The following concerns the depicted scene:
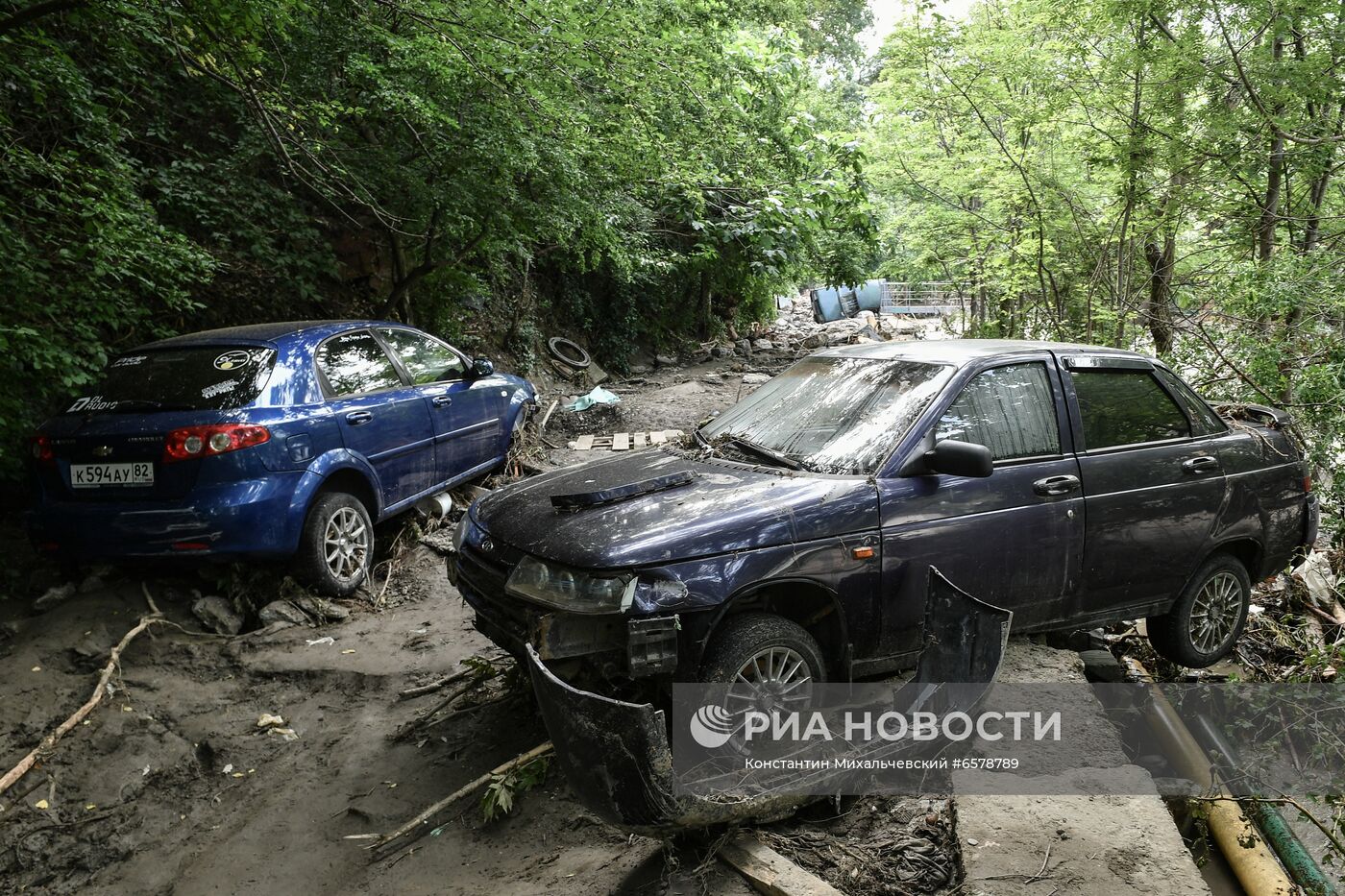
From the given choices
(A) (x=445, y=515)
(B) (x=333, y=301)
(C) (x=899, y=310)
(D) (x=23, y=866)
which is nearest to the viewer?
(D) (x=23, y=866)

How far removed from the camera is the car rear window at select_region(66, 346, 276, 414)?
186 inches

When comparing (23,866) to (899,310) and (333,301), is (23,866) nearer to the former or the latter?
(333,301)

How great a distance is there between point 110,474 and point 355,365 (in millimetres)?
1599

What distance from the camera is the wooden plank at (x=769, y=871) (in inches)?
98.5

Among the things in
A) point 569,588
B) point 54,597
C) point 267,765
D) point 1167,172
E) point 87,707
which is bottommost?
point 267,765

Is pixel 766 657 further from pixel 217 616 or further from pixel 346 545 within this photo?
pixel 217 616

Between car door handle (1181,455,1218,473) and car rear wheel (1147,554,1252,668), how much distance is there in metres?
0.56

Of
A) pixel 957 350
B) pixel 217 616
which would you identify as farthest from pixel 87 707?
pixel 957 350

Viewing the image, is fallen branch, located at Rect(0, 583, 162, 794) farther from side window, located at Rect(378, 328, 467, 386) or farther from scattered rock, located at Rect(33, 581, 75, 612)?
side window, located at Rect(378, 328, 467, 386)

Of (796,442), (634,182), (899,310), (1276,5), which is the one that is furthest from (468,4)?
(899,310)

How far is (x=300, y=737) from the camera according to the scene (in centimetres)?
395

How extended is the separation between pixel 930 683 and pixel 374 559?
14.0 feet

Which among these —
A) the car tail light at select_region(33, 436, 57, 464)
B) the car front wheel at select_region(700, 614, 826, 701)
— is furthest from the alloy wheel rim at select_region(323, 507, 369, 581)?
the car front wheel at select_region(700, 614, 826, 701)

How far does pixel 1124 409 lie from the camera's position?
4.09m
